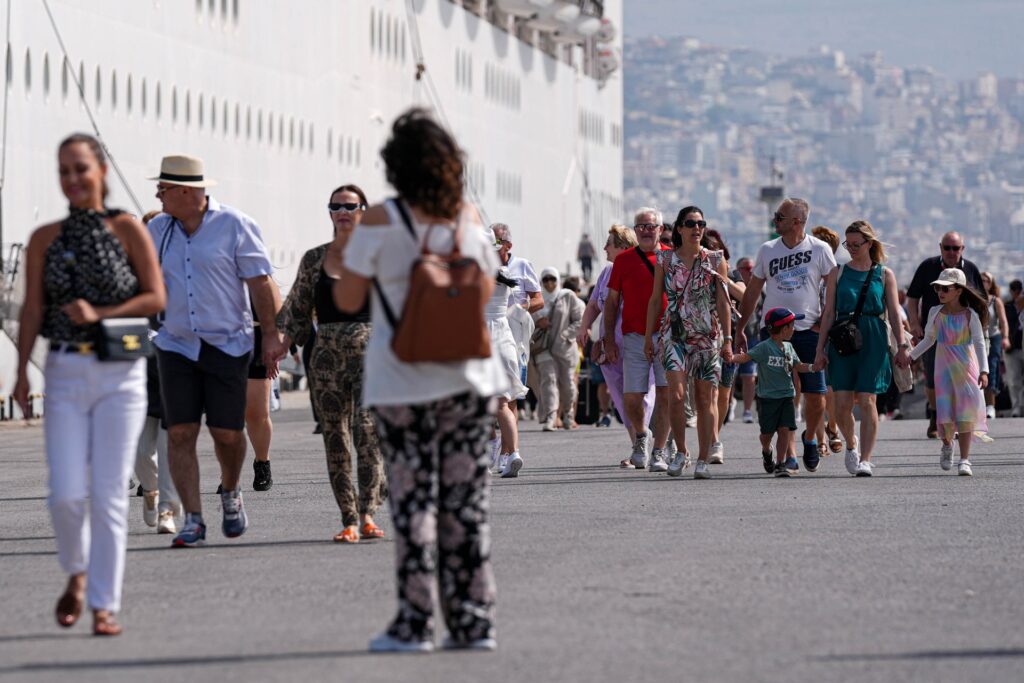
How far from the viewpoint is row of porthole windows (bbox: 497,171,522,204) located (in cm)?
8525

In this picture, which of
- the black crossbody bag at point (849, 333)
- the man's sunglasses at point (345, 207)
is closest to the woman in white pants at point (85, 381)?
the man's sunglasses at point (345, 207)

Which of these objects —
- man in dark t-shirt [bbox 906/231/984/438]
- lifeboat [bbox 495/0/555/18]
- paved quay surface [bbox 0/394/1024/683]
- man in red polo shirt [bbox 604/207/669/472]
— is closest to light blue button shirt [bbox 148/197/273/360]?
paved quay surface [bbox 0/394/1024/683]

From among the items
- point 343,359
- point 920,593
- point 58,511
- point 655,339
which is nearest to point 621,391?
point 655,339

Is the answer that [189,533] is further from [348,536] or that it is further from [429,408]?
[429,408]

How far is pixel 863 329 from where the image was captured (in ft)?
54.3

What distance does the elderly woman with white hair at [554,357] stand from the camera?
27.5 meters

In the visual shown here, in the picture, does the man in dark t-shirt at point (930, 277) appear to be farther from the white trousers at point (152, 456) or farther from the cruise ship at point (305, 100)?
the cruise ship at point (305, 100)

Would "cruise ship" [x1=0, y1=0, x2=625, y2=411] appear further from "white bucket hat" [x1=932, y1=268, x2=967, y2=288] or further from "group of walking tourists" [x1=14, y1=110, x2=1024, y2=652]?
"white bucket hat" [x1=932, y1=268, x2=967, y2=288]

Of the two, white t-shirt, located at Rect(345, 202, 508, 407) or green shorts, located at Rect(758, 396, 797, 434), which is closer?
white t-shirt, located at Rect(345, 202, 508, 407)

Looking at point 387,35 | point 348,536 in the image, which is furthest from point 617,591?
point 387,35

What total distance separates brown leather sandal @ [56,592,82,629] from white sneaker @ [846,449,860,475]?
29.3ft

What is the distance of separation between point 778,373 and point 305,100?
47.2 m

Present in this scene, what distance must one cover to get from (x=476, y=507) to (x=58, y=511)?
1488mm

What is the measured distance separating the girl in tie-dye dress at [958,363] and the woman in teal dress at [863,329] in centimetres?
60
